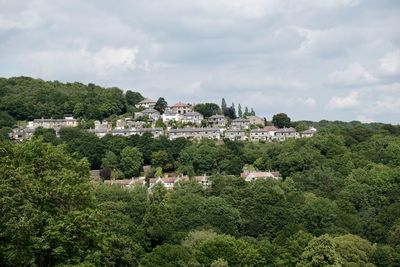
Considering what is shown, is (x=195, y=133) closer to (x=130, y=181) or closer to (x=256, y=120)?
(x=256, y=120)

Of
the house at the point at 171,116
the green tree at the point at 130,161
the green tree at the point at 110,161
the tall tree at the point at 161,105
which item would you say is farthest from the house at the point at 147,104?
the green tree at the point at 110,161

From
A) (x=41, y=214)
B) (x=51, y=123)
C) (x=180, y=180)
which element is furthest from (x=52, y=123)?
(x=41, y=214)

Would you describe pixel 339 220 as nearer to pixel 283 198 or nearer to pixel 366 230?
pixel 366 230

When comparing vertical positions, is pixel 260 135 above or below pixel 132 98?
below

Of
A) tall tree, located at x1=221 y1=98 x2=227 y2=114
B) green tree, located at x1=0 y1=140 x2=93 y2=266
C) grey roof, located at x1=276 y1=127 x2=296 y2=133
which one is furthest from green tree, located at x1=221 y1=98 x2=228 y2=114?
green tree, located at x1=0 y1=140 x2=93 y2=266

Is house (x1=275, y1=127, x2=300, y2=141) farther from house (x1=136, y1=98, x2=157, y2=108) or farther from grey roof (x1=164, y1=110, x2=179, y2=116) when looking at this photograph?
house (x1=136, y1=98, x2=157, y2=108)

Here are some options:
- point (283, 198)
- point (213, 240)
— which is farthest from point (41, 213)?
point (283, 198)

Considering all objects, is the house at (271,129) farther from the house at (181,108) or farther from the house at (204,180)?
the house at (204,180)

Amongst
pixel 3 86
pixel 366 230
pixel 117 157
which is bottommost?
pixel 366 230
